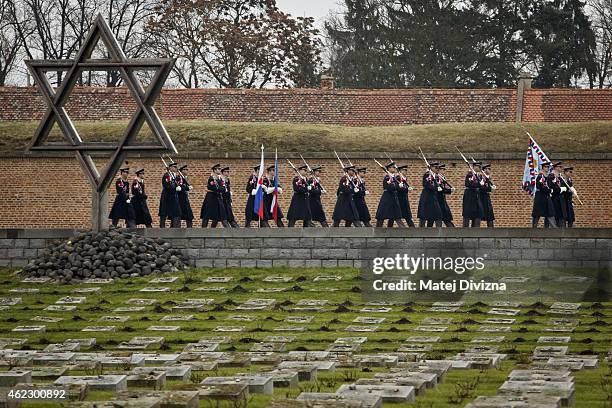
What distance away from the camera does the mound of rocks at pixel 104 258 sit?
2364 cm

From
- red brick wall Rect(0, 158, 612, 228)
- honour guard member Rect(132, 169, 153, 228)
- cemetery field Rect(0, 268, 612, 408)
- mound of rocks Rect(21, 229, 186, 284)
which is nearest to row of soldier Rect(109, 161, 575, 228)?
honour guard member Rect(132, 169, 153, 228)

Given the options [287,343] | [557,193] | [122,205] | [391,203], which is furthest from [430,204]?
[287,343]

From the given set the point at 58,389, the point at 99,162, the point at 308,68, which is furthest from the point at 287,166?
the point at 58,389

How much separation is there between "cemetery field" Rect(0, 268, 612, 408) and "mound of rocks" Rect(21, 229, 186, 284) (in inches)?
15.3

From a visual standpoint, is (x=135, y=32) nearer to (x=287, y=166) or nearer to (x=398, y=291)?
(x=287, y=166)

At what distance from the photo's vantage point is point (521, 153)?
3294 cm

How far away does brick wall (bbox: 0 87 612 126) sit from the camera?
119 feet

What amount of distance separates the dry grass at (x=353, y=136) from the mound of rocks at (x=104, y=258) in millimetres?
8947

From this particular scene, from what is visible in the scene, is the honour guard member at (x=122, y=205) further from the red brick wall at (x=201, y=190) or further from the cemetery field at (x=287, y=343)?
the red brick wall at (x=201, y=190)

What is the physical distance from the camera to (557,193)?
1090 inches

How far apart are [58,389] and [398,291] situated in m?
10.6

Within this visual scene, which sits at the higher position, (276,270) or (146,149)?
(146,149)

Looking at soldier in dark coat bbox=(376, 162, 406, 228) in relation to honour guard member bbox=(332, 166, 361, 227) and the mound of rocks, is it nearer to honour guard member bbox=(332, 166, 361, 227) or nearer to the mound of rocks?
honour guard member bbox=(332, 166, 361, 227)

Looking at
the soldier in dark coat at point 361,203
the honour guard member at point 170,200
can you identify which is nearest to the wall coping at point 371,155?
the soldier in dark coat at point 361,203
